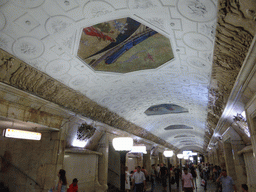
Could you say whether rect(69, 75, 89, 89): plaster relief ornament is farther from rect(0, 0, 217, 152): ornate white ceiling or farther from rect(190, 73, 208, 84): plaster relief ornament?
rect(190, 73, 208, 84): plaster relief ornament

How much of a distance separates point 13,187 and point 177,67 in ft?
20.8

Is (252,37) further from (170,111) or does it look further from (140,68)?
(170,111)

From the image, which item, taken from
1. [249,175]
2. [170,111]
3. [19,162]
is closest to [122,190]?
[19,162]

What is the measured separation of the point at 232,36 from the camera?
3.31 meters

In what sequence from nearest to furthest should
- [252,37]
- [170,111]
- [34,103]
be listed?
[252,37] → [34,103] → [170,111]

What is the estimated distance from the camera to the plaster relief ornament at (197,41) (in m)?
3.90

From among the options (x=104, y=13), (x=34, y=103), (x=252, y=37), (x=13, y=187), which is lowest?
(x=13, y=187)

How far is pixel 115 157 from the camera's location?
11.4 meters

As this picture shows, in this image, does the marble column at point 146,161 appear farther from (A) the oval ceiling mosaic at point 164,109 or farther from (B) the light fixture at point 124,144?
(B) the light fixture at point 124,144

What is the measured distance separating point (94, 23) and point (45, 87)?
244 centimetres

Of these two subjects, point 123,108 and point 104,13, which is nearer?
point 104,13

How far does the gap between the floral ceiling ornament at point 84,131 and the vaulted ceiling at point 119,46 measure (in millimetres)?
707

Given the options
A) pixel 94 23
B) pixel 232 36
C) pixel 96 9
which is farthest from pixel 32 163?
pixel 232 36

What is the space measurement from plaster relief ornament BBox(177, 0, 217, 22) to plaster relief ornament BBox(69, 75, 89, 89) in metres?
3.37
